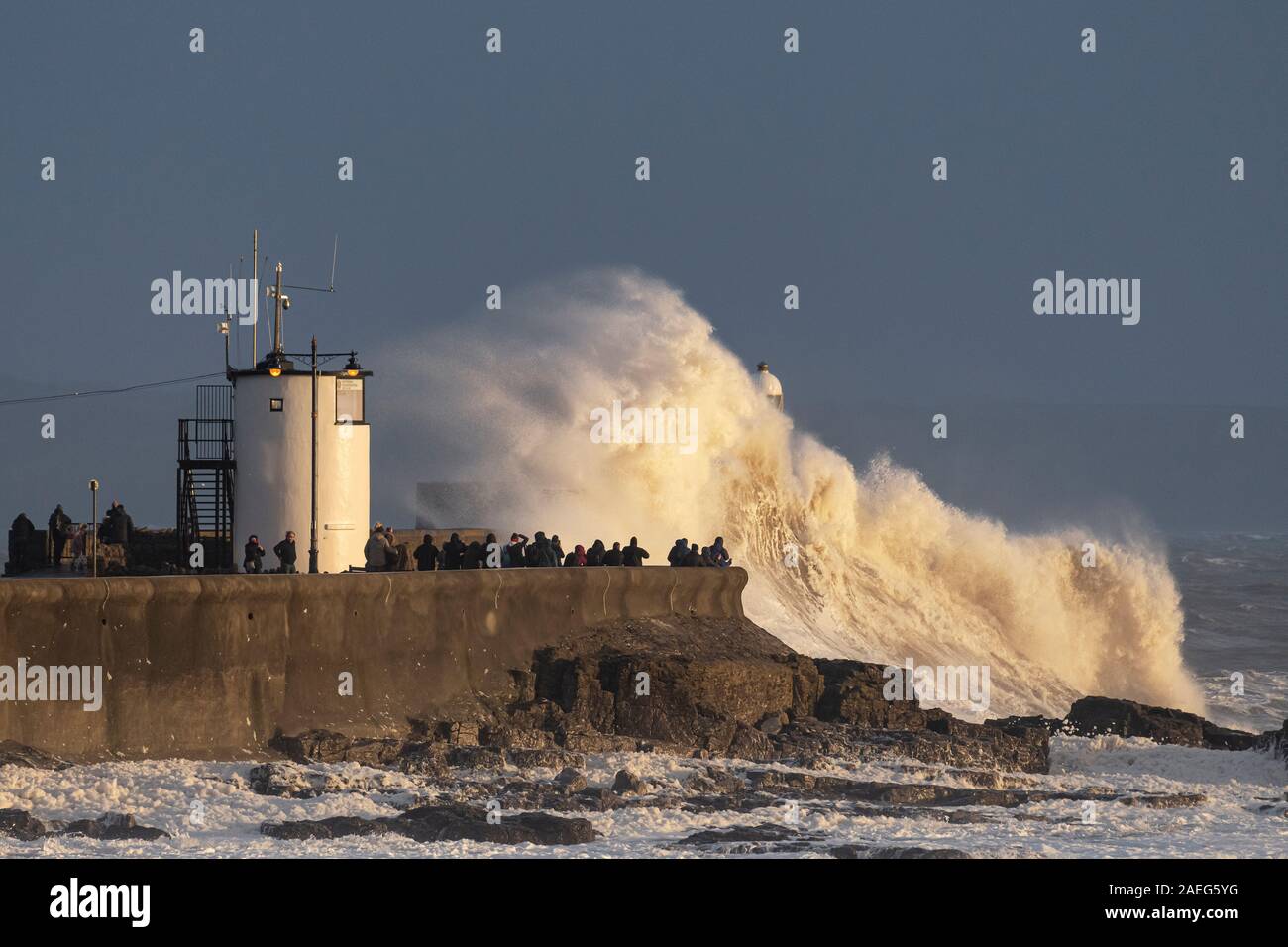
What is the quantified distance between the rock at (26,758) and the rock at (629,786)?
397cm

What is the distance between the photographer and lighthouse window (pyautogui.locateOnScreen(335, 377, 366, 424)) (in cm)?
1939

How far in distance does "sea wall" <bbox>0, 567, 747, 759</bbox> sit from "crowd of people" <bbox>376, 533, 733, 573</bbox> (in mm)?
722

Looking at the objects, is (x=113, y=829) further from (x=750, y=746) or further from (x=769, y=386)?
(x=769, y=386)

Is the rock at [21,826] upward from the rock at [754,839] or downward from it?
upward

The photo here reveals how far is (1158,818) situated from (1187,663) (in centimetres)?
2018

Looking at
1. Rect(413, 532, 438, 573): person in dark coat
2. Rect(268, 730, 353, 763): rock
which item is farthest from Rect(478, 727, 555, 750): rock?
Rect(413, 532, 438, 573): person in dark coat

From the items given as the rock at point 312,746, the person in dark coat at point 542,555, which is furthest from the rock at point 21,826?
the person in dark coat at point 542,555

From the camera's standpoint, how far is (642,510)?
92.1 ft

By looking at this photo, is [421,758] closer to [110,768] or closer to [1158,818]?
[110,768]

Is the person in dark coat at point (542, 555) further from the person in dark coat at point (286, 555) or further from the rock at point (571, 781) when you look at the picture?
the rock at point (571, 781)

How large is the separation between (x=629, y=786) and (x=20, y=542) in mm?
7062

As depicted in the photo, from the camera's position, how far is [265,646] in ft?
55.9

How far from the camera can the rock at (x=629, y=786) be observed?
16234mm
